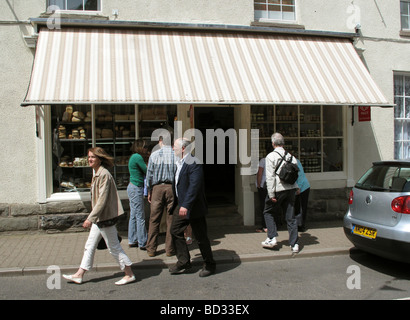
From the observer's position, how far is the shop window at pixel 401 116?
9570 millimetres

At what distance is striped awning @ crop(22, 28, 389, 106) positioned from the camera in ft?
20.5

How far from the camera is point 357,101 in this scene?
7.10 m

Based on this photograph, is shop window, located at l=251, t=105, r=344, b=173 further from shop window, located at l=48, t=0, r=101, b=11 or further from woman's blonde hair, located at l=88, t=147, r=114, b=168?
woman's blonde hair, located at l=88, t=147, r=114, b=168

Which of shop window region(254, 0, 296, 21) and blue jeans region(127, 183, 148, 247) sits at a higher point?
shop window region(254, 0, 296, 21)

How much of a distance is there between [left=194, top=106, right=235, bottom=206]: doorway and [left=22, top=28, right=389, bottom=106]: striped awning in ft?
7.18

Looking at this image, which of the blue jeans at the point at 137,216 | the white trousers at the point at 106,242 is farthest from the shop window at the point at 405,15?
the white trousers at the point at 106,242

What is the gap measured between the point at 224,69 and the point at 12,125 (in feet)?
13.8

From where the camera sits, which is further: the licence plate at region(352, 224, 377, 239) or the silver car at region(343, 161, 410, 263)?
the licence plate at region(352, 224, 377, 239)

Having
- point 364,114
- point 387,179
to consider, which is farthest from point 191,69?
point 364,114

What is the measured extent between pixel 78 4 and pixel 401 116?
815 centimetres

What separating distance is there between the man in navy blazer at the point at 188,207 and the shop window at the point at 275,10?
15.6ft

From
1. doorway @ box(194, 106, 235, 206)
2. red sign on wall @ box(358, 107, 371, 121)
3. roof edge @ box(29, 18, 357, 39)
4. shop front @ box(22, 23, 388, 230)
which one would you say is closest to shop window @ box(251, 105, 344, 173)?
shop front @ box(22, 23, 388, 230)

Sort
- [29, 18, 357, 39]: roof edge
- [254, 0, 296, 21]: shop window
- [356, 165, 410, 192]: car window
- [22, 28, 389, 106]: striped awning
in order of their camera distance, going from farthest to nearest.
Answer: [254, 0, 296, 21]: shop window, [29, 18, 357, 39]: roof edge, [22, 28, 389, 106]: striped awning, [356, 165, 410, 192]: car window
